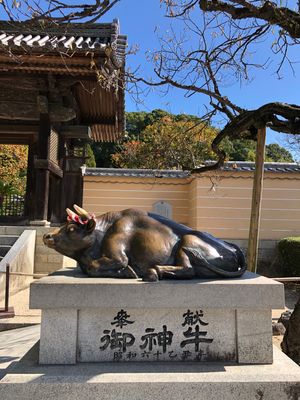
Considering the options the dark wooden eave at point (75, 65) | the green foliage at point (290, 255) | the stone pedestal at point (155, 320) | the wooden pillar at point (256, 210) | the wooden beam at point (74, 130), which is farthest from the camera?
the green foliage at point (290, 255)

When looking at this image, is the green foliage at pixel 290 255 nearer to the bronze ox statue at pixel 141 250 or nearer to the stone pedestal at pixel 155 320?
the bronze ox statue at pixel 141 250

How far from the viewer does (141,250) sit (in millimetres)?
2484

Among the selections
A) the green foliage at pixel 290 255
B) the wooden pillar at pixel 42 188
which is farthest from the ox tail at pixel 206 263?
the green foliage at pixel 290 255

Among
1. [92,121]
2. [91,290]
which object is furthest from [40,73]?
[91,290]

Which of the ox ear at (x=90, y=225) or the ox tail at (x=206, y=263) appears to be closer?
the ox tail at (x=206, y=263)

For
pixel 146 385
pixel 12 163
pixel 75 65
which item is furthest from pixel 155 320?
pixel 12 163

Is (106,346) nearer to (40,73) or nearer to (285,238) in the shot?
(40,73)

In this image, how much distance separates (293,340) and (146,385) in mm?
2042

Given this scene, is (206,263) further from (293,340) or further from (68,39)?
(68,39)

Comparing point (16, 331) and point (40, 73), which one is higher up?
point (40, 73)

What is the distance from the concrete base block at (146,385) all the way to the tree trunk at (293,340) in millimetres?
1468

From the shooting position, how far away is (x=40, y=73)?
25.7 ft

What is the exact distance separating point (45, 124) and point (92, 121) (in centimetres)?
317

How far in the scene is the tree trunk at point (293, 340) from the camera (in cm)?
344
